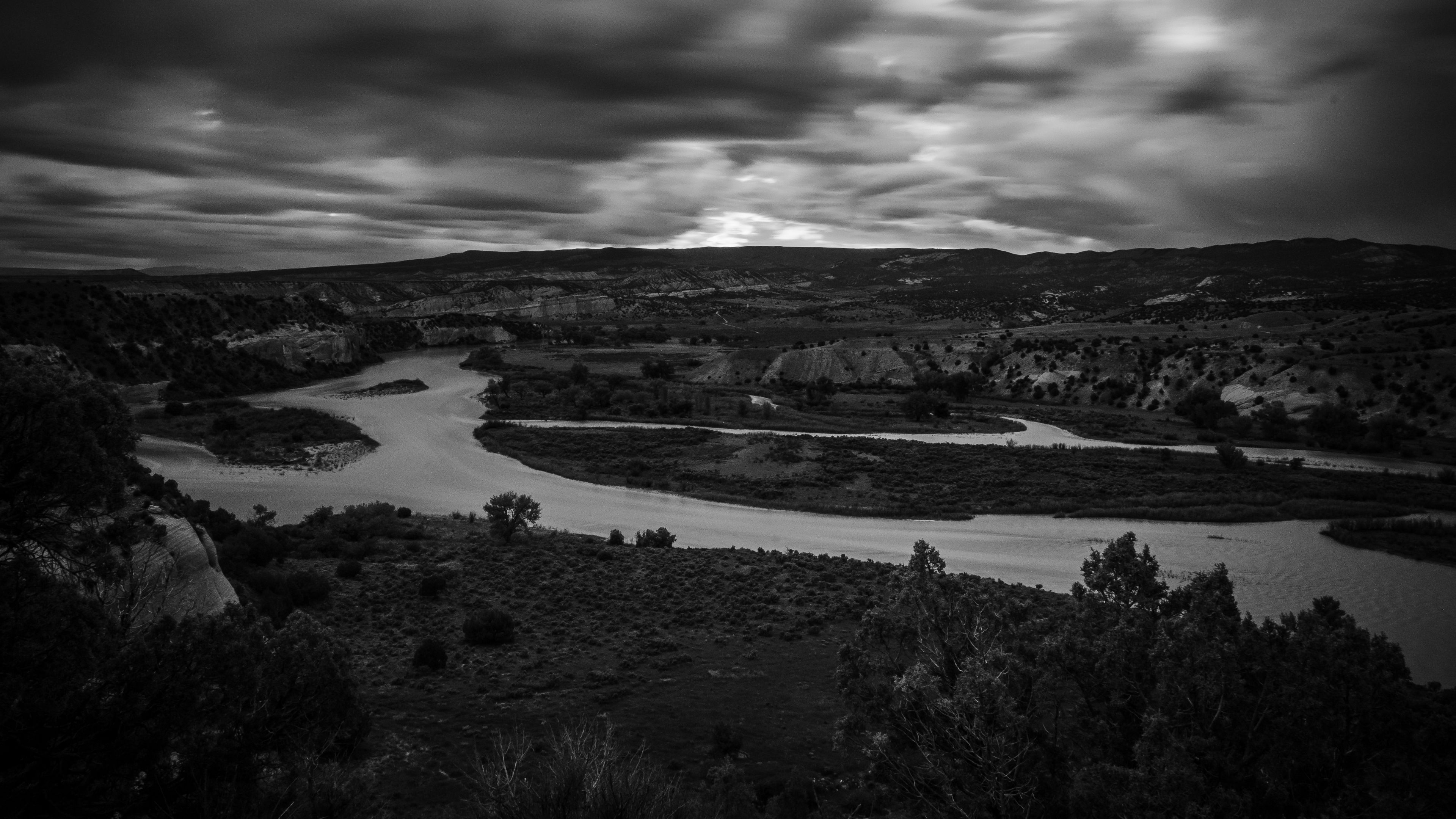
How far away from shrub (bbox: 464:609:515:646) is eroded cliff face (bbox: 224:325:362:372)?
244 feet

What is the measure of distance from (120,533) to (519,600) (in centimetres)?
1485

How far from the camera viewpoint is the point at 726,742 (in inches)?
515

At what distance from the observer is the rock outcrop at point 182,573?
11742mm

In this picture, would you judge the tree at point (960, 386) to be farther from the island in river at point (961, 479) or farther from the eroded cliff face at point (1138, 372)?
the island in river at point (961, 479)

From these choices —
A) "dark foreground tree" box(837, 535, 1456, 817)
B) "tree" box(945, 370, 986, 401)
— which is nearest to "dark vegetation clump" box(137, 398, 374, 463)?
"dark foreground tree" box(837, 535, 1456, 817)

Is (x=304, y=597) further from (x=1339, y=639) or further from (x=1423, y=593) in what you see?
(x=1423, y=593)

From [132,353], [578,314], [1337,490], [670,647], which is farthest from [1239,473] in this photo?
[578,314]

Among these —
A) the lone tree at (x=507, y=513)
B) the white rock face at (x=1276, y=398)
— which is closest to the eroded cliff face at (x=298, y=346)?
the lone tree at (x=507, y=513)

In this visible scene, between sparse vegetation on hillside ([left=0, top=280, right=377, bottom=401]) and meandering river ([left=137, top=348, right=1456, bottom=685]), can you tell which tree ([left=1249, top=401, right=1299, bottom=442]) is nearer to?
meandering river ([left=137, top=348, right=1456, bottom=685])

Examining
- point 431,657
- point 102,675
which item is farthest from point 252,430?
point 102,675

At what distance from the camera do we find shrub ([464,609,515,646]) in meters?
18.3

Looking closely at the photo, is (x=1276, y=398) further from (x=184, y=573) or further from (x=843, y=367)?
(x=184, y=573)

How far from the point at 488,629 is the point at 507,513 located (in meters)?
12.6

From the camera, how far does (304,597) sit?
2053 centimetres
